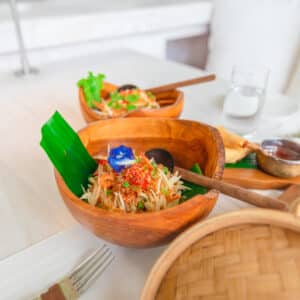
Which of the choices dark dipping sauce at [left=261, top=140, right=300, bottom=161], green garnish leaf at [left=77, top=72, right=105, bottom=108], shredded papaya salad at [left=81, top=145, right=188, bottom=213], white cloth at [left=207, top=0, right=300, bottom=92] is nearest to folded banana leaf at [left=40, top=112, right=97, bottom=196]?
shredded papaya salad at [left=81, top=145, right=188, bottom=213]

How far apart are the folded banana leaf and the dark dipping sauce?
383 millimetres

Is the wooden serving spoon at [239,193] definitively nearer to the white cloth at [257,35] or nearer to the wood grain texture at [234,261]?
the wood grain texture at [234,261]

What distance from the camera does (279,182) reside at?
629 millimetres

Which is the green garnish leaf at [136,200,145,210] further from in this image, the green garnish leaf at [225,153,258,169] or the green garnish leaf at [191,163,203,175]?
the green garnish leaf at [225,153,258,169]

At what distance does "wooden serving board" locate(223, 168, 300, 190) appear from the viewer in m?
0.63

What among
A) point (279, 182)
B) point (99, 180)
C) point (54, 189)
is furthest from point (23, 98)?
point (279, 182)

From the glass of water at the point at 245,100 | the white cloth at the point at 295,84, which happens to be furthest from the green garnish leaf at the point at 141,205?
the white cloth at the point at 295,84

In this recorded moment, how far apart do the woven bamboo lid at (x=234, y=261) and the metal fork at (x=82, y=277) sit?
111 mm

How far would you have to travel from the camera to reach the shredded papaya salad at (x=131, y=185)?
0.51 m

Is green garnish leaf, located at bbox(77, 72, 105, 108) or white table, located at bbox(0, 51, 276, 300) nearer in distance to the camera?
white table, located at bbox(0, 51, 276, 300)

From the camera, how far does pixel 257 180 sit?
2.07 ft

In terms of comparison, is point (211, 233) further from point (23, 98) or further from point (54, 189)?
point (23, 98)

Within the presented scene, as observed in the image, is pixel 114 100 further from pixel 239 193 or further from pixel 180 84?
pixel 239 193

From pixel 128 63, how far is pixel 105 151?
889mm
